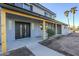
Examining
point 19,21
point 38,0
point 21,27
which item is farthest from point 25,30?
point 38,0

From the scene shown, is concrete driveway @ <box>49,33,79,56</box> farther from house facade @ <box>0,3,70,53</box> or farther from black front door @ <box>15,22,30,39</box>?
black front door @ <box>15,22,30,39</box>

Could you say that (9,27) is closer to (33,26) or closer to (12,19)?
(12,19)

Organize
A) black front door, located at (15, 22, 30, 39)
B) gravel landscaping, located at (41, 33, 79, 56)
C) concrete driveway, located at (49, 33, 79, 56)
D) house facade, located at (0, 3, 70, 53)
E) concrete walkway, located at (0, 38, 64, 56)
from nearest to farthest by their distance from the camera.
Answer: concrete walkway, located at (0, 38, 64, 56) < gravel landscaping, located at (41, 33, 79, 56) < concrete driveway, located at (49, 33, 79, 56) < house facade, located at (0, 3, 70, 53) < black front door, located at (15, 22, 30, 39)

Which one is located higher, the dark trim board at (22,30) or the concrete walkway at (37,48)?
the dark trim board at (22,30)

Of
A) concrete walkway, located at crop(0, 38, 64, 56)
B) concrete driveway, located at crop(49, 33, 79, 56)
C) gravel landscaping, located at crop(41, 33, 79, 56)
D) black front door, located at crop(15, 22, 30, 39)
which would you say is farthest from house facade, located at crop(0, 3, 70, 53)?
concrete driveway, located at crop(49, 33, 79, 56)

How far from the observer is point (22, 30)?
15.0 meters

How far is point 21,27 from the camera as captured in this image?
1480 centimetres

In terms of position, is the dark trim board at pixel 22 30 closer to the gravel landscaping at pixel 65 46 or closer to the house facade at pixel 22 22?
the house facade at pixel 22 22

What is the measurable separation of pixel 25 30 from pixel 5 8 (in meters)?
8.52

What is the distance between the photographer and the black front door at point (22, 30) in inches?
546

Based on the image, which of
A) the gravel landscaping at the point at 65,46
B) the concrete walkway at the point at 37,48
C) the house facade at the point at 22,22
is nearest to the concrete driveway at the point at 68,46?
the gravel landscaping at the point at 65,46

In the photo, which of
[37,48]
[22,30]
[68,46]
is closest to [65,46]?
[68,46]

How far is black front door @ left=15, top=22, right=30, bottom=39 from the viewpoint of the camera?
13.9 m

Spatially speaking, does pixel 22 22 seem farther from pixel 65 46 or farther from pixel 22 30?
pixel 65 46
